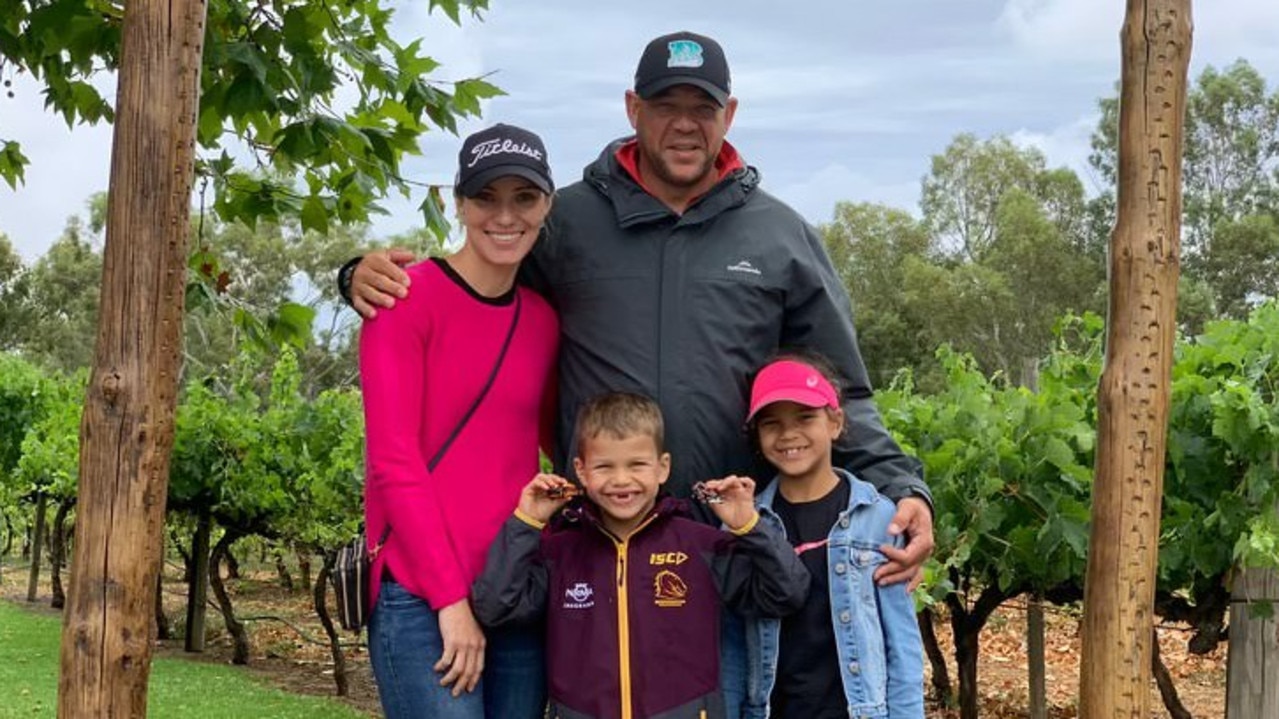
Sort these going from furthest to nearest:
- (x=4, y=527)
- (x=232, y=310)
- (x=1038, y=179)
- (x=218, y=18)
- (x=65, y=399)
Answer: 1. (x=1038, y=179)
2. (x=4, y=527)
3. (x=65, y=399)
4. (x=232, y=310)
5. (x=218, y=18)

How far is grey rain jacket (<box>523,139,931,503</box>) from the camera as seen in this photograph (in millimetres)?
3156

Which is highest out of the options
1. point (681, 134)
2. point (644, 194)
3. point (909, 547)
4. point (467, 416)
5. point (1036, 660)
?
point (681, 134)

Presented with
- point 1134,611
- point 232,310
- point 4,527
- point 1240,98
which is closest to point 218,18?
point 232,310

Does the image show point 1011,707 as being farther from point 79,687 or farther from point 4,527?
point 4,527

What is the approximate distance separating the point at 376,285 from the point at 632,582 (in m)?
0.79

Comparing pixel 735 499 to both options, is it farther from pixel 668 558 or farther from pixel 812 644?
pixel 812 644

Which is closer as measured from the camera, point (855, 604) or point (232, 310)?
point (855, 604)

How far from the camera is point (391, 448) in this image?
286 centimetres

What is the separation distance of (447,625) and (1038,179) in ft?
134

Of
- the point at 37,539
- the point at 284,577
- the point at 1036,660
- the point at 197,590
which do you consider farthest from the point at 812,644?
the point at 37,539

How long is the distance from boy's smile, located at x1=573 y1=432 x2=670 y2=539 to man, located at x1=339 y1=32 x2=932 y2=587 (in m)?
0.13

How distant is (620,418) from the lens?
2980 mm

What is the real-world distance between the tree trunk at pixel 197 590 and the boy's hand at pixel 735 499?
10.8 meters

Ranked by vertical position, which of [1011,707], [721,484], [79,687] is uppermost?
[721,484]
